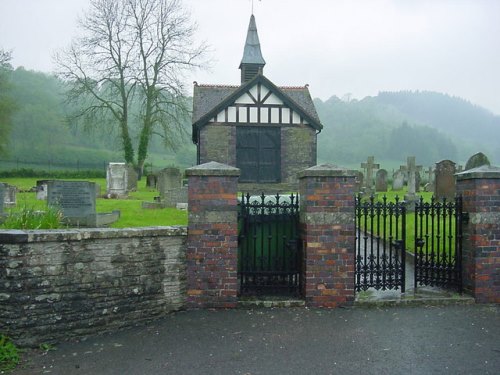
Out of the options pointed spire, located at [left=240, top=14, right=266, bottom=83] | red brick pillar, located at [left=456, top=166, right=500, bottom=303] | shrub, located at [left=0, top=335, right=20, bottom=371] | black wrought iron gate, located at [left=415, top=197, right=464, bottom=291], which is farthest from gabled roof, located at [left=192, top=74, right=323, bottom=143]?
shrub, located at [left=0, top=335, right=20, bottom=371]

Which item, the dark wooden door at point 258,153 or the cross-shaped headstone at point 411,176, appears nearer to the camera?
the cross-shaped headstone at point 411,176

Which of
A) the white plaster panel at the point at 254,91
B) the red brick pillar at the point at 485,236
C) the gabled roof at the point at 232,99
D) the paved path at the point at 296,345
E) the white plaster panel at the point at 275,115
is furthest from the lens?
the white plaster panel at the point at 275,115

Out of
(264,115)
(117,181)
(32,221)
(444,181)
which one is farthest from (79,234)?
(264,115)

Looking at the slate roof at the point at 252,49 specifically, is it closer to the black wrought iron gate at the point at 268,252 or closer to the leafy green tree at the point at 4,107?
the leafy green tree at the point at 4,107

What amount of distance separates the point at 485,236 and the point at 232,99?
61.9 feet

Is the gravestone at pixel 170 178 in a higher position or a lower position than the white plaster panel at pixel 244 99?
lower

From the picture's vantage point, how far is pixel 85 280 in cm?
528

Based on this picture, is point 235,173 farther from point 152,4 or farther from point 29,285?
point 152,4

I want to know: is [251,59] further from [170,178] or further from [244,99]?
[170,178]

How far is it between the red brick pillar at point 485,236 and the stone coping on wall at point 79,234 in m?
4.04

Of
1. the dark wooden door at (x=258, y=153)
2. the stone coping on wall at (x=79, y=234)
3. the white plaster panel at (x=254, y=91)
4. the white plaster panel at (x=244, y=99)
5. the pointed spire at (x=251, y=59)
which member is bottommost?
the stone coping on wall at (x=79, y=234)

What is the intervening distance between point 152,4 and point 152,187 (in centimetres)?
1422

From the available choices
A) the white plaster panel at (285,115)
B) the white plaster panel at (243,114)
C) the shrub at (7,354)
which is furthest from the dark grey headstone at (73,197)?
the white plaster panel at (285,115)

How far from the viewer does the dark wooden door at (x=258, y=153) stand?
24.3 m
